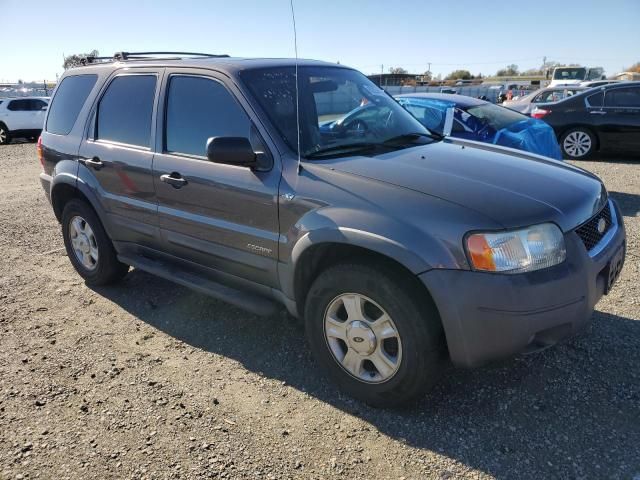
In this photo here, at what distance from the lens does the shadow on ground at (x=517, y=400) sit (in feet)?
8.14

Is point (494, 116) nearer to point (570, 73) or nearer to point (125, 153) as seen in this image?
point (125, 153)

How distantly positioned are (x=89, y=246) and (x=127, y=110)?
1.36 meters

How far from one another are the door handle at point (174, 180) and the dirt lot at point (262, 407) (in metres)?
1.12

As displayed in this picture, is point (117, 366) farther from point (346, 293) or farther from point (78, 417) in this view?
point (346, 293)

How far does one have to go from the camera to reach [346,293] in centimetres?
278

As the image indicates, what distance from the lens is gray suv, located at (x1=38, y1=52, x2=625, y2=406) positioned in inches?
96.3

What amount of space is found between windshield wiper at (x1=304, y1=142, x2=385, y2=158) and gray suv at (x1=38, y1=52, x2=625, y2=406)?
15mm

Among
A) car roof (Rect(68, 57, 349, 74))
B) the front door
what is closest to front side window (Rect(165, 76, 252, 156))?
the front door

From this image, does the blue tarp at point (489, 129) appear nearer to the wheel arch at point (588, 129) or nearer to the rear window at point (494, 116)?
the rear window at point (494, 116)

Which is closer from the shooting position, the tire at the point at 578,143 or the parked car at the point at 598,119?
the parked car at the point at 598,119

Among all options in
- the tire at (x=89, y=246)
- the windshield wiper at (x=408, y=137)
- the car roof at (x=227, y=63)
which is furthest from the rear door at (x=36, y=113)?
the windshield wiper at (x=408, y=137)

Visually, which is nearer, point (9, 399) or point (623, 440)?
point (623, 440)

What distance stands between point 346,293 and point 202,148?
143 cm

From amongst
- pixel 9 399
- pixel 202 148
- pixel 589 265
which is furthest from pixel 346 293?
pixel 9 399
